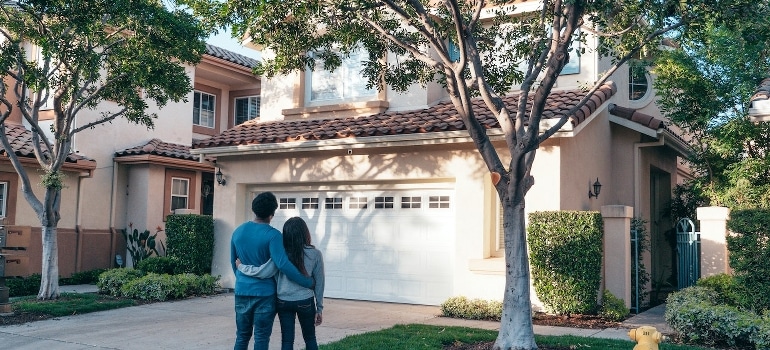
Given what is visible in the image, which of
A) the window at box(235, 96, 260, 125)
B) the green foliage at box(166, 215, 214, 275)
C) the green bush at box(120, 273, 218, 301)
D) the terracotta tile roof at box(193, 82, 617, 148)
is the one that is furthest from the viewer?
the window at box(235, 96, 260, 125)

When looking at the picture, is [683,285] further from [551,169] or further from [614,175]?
[551,169]

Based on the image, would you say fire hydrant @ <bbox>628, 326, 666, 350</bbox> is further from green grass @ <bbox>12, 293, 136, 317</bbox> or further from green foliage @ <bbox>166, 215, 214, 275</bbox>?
green foliage @ <bbox>166, 215, 214, 275</bbox>

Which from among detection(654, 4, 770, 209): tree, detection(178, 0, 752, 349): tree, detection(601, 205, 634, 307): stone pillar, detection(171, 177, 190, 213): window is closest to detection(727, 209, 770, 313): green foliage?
detection(601, 205, 634, 307): stone pillar

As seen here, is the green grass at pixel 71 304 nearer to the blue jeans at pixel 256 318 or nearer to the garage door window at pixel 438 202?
the garage door window at pixel 438 202

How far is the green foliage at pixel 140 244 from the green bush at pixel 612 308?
11.4 m

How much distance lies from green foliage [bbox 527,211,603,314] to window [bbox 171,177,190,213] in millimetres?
11674

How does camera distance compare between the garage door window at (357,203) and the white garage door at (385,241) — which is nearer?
the white garage door at (385,241)

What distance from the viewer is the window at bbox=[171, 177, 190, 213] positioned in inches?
784

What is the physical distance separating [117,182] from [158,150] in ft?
4.63

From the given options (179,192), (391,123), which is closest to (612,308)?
(391,123)

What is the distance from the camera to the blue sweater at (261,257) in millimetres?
6203

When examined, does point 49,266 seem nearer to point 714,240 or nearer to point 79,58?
point 79,58

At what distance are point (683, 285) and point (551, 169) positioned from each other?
3.68 meters

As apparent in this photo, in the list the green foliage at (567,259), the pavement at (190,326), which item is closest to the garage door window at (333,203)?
the pavement at (190,326)
